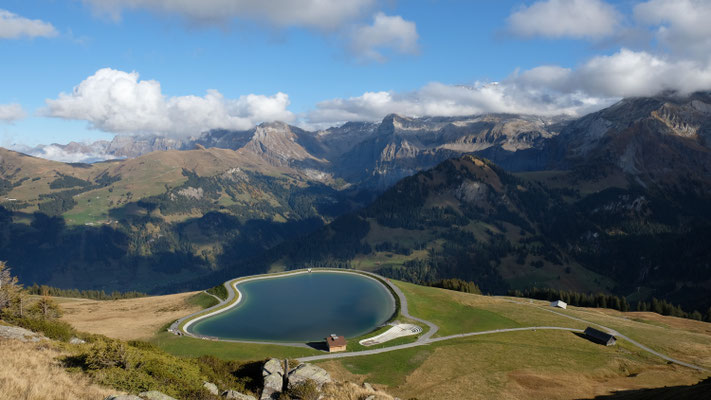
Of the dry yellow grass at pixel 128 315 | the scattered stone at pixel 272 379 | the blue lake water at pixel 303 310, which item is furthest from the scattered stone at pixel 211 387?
the dry yellow grass at pixel 128 315

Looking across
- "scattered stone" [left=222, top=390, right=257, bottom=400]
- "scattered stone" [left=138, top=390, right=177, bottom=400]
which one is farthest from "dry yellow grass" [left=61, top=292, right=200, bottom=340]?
"scattered stone" [left=138, top=390, right=177, bottom=400]

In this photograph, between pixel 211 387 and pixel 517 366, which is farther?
pixel 517 366

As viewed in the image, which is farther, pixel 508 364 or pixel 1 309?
pixel 508 364

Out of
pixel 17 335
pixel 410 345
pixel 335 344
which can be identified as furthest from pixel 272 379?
pixel 410 345

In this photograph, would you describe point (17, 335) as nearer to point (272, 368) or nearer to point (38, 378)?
point (38, 378)

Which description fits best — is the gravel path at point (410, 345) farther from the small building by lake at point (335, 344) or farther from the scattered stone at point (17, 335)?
the scattered stone at point (17, 335)

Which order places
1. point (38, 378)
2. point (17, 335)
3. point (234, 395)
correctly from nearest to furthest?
point (38, 378) < point (234, 395) < point (17, 335)

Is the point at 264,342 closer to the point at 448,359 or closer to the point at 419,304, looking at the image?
the point at 448,359

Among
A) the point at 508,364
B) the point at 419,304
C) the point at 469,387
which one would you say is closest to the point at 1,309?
the point at 469,387
